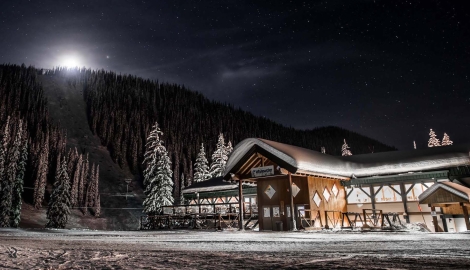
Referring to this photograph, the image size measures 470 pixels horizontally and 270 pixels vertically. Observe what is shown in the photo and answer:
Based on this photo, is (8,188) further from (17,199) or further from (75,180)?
(75,180)

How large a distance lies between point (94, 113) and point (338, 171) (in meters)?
118

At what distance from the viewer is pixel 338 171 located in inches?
1006

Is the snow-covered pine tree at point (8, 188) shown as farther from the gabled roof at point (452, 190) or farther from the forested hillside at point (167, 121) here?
the gabled roof at point (452, 190)

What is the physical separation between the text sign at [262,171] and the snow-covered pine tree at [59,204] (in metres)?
44.6

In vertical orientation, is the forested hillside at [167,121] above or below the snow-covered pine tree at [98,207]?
above

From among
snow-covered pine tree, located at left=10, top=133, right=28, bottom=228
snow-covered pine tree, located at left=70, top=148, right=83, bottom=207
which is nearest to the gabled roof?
snow-covered pine tree, located at left=10, top=133, right=28, bottom=228

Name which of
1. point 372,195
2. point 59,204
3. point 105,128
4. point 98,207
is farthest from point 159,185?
point 105,128

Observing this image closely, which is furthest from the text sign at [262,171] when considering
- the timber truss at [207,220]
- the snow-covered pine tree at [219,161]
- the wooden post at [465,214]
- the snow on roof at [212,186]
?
the snow-covered pine tree at [219,161]

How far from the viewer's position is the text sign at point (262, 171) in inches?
904

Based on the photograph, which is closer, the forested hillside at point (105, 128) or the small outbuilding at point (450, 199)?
the small outbuilding at point (450, 199)

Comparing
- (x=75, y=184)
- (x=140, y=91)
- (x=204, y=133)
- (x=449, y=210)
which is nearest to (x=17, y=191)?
(x=75, y=184)

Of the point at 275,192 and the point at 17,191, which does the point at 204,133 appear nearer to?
the point at 17,191

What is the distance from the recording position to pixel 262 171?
23297 mm

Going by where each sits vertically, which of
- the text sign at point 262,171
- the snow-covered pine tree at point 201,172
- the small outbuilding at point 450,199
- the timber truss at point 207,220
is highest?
the snow-covered pine tree at point 201,172
